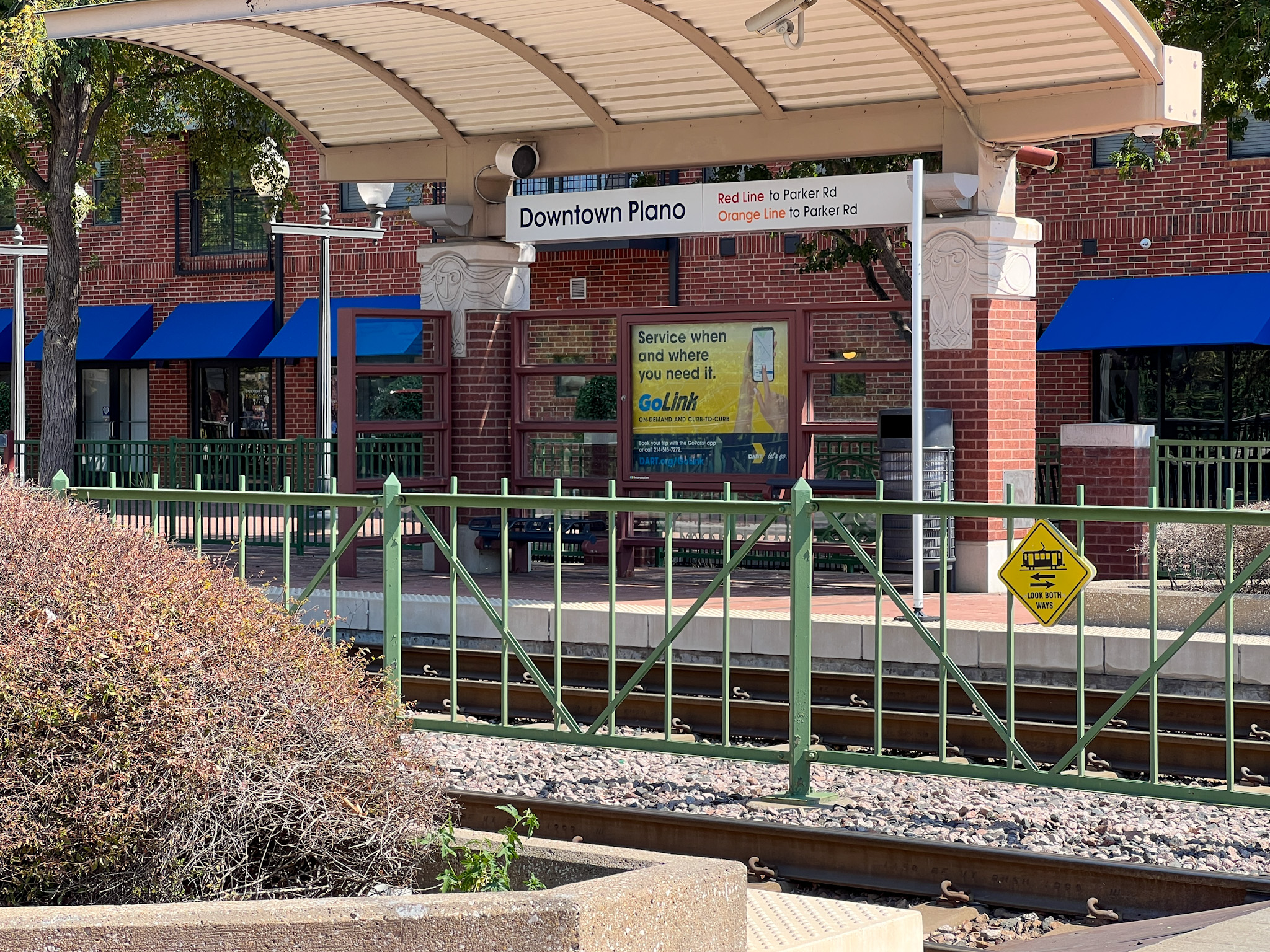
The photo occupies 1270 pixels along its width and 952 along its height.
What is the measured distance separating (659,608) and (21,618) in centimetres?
755

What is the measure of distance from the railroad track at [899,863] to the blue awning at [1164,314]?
606 inches

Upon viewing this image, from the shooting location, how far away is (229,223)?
29.8m

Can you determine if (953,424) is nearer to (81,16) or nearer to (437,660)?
(437,660)

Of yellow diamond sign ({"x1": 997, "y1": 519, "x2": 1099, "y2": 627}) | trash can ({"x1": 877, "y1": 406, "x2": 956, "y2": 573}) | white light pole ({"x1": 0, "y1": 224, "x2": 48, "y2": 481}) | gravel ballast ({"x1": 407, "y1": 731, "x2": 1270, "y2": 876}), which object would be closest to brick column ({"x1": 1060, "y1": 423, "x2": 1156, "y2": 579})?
trash can ({"x1": 877, "y1": 406, "x2": 956, "y2": 573})

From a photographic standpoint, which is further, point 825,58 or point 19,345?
point 19,345

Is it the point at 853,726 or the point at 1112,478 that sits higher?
the point at 1112,478

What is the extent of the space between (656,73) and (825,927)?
33.9 feet

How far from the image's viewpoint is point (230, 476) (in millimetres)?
20547

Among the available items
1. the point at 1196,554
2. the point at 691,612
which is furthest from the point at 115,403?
the point at 691,612

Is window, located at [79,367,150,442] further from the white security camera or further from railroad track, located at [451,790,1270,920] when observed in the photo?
railroad track, located at [451,790,1270,920]

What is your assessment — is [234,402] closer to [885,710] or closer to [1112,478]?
[1112,478]

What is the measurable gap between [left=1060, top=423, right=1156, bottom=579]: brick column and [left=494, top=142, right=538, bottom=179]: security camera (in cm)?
518

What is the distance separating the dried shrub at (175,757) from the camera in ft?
13.3

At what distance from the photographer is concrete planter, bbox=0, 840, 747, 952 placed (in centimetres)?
369
